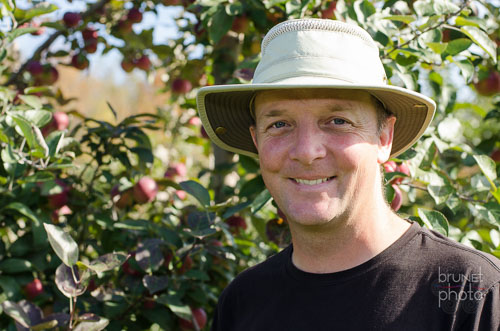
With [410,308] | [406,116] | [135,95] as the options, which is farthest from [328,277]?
[135,95]

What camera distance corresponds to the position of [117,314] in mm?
1702

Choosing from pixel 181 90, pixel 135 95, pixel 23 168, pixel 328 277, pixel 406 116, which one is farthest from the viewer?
pixel 135 95

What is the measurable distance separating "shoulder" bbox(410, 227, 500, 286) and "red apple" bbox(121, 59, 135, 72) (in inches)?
67.9

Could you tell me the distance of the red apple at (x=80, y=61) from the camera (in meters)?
2.41

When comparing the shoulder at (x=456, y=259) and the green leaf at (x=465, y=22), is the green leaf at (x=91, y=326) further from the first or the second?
the green leaf at (x=465, y=22)

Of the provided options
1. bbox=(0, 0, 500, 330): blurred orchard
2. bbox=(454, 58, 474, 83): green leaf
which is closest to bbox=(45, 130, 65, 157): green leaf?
bbox=(0, 0, 500, 330): blurred orchard

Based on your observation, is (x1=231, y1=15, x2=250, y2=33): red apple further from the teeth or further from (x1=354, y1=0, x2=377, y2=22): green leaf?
the teeth

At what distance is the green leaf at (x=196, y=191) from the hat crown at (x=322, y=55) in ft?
1.73

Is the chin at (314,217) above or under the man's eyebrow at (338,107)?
under

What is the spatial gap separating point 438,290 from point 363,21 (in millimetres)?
790

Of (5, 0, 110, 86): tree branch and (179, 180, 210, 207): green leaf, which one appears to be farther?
(5, 0, 110, 86): tree branch

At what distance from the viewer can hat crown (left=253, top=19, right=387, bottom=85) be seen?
3.88 feet

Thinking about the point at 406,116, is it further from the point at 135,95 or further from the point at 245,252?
the point at 135,95

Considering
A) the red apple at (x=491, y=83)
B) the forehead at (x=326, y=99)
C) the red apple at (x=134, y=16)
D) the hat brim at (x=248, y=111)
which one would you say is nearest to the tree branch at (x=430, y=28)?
the hat brim at (x=248, y=111)
